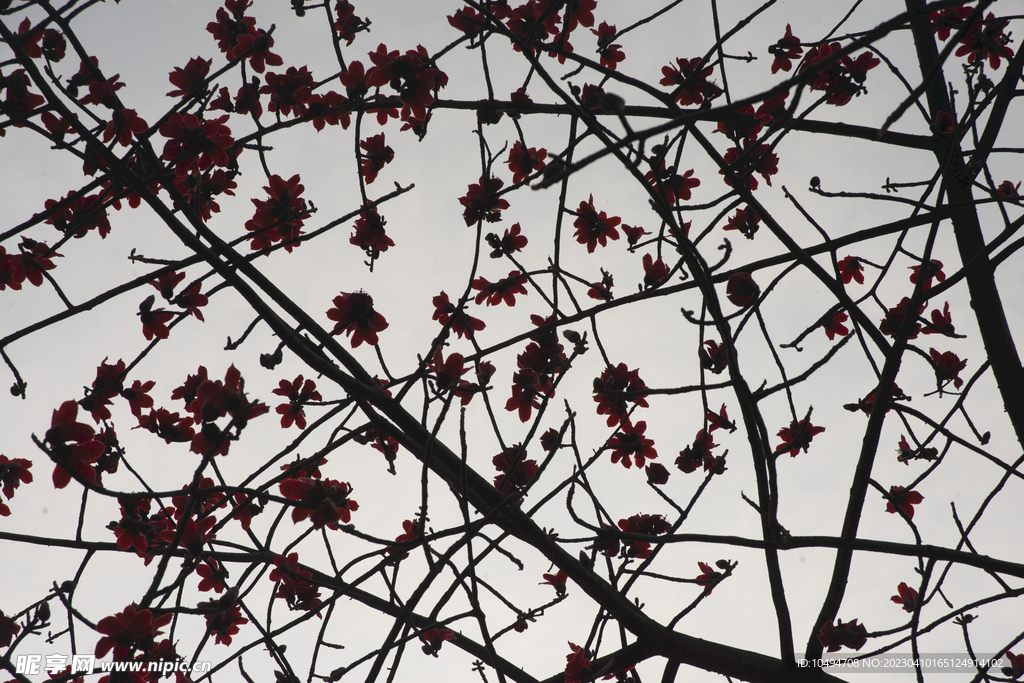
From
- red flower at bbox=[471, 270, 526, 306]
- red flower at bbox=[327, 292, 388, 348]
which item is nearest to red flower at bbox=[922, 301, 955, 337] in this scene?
red flower at bbox=[471, 270, 526, 306]

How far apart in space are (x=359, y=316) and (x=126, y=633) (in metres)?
0.96

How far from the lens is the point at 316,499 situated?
5.10ft

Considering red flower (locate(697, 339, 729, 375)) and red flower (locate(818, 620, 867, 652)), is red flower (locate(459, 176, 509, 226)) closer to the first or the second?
red flower (locate(697, 339, 729, 375))

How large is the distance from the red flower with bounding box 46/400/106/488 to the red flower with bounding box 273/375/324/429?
1.54 ft

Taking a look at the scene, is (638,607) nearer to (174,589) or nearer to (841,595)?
(841,595)

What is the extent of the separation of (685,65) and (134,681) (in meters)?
2.60

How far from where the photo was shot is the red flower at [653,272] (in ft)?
6.72

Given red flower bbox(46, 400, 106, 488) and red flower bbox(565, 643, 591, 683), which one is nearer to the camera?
red flower bbox(46, 400, 106, 488)

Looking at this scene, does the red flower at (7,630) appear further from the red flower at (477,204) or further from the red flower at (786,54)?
the red flower at (786,54)

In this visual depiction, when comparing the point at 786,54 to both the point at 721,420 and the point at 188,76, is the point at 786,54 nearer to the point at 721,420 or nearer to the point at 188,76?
the point at 721,420

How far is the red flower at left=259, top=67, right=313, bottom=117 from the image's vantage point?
6.02ft

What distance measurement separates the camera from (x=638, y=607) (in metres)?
1.86

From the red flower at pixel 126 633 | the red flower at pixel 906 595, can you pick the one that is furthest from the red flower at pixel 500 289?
the red flower at pixel 906 595

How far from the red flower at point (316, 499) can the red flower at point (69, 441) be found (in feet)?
1.78
